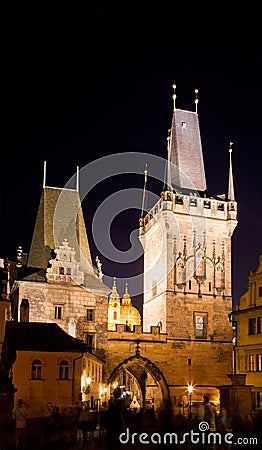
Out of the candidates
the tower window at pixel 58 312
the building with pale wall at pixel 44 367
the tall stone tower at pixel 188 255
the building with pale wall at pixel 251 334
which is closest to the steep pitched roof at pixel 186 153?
the tall stone tower at pixel 188 255

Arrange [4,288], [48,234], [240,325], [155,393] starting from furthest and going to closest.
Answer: [155,393], [48,234], [240,325], [4,288]

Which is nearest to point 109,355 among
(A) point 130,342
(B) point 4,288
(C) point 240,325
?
(A) point 130,342

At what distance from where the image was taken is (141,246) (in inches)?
2133

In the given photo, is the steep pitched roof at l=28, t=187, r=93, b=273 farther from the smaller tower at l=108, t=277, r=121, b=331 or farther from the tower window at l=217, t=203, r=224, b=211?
the smaller tower at l=108, t=277, r=121, b=331

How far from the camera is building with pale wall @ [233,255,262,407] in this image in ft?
106

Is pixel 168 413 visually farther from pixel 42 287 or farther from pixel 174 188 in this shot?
pixel 174 188

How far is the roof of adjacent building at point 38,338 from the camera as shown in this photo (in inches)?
1156

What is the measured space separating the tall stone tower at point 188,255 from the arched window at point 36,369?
55.3 ft

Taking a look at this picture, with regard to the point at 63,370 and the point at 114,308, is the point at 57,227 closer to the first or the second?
the point at 63,370

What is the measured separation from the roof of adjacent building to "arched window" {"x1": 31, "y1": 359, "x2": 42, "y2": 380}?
1.79 feet

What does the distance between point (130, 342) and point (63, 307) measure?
532 cm

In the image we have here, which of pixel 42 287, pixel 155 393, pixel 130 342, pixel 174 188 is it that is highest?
pixel 174 188

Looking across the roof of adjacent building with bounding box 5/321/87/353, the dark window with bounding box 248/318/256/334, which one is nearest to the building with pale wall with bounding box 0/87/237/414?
the roof of adjacent building with bounding box 5/321/87/353

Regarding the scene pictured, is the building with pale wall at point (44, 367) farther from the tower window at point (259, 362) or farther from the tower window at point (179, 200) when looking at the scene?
the tower window at point (179, 200)
